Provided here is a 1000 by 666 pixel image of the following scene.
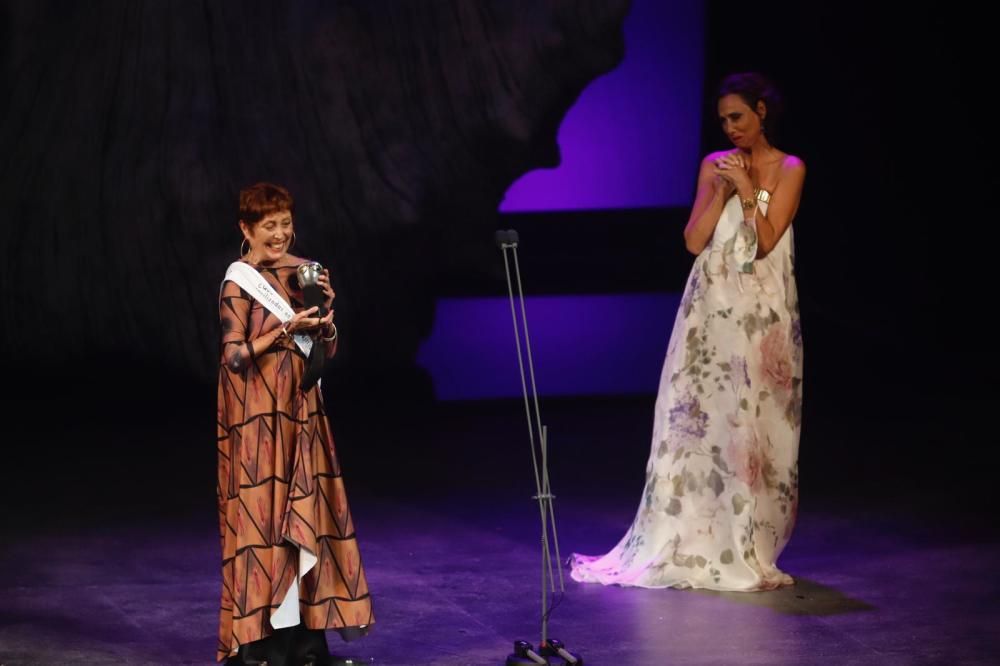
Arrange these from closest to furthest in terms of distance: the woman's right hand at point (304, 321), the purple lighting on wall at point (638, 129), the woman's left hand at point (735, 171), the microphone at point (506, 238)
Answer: the woman's right hand at point (304, 321)
the microphone at point (506, 238)
the woman's left hand at point (735, 171)
the purple lighting on wall at point (638, 129)

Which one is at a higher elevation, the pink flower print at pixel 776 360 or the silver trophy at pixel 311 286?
the silver trophy at pixel 311 286

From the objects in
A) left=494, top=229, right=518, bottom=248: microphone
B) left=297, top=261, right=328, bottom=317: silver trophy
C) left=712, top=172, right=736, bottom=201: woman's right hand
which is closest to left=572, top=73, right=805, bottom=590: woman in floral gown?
left=712, top=172, right=736, bottom=201: woman's right hand

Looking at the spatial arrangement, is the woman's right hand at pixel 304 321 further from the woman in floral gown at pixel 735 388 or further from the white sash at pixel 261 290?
the woman in floral gown at pixel 735 388

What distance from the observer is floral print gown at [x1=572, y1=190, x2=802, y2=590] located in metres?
5.46

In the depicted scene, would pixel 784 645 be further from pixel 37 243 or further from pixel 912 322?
pixel 912 322

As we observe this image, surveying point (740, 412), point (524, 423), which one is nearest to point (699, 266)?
point (740, 412)

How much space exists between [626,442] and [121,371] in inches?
136

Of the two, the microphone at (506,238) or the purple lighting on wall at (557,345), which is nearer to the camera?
the microphone at (506,238)

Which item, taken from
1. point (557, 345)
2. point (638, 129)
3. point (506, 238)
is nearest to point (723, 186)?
point (506, 238)

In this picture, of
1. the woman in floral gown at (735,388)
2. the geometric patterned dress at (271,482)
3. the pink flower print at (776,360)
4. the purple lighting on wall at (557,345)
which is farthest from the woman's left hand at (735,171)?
the purple lighting on wall at (557,345)

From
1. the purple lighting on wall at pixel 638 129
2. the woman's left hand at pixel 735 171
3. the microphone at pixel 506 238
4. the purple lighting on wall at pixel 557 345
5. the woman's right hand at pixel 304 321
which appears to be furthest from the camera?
the purple lighting on wall at pixel 638 129

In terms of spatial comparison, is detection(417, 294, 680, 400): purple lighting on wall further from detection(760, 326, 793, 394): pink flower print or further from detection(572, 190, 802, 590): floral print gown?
detection(760, 326, 793, 394): pink flower print

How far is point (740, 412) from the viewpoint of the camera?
5461 mm

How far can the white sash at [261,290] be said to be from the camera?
166 inches
